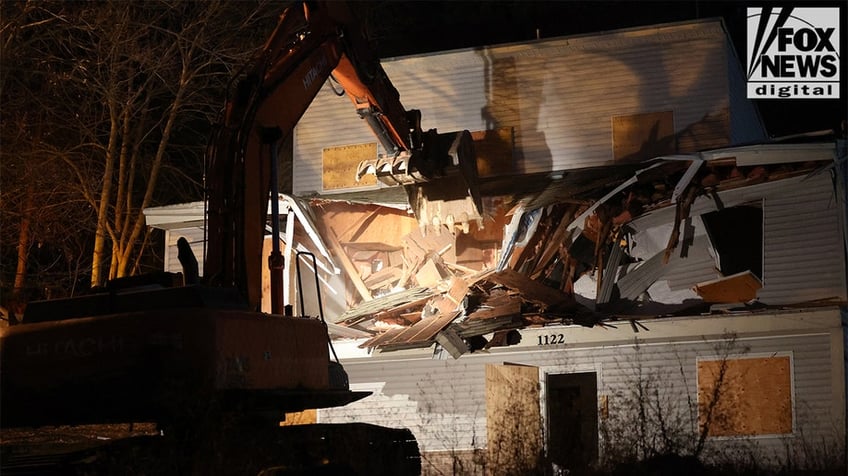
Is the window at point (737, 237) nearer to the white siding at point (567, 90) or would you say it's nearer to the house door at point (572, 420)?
the white siding at point (567, 90)

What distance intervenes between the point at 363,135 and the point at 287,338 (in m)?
13.6

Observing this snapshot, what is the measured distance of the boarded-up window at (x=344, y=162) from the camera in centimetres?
2267

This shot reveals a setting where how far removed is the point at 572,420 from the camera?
1719 cm

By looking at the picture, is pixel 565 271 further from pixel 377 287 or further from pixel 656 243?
pixel 377 287

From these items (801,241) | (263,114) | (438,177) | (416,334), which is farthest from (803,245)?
(263,114)

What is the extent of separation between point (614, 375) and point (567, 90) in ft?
22.1

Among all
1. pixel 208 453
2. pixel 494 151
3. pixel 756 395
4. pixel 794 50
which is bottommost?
pixel 208 453

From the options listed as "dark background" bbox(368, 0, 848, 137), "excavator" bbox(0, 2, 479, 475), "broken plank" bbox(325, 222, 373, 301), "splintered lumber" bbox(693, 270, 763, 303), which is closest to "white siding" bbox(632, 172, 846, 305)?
"splintered lumber" bbox(693, 270, 763, 303)

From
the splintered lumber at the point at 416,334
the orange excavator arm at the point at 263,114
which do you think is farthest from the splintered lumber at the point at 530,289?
the orange excavator arm at the point at 263,114

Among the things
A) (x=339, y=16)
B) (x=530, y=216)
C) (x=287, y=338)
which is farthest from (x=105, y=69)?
(x=287, y=338)

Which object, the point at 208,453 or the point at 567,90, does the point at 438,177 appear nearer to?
the point at 567,90

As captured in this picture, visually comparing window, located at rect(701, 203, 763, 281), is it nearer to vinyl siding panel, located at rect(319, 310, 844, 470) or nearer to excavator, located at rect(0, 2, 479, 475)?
vinyl siding panel, located at rect(319, 310, 844, 470)

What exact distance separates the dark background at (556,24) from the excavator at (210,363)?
25.7 m

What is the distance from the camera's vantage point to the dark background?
36938 mm
